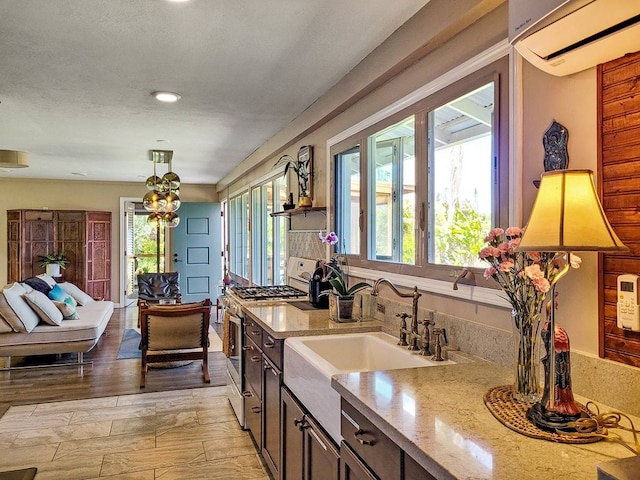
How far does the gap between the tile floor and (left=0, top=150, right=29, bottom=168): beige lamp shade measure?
11.8ft

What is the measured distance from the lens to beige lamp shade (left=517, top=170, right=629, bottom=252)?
115 cm

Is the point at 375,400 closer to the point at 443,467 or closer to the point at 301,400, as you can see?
the point at 443,467

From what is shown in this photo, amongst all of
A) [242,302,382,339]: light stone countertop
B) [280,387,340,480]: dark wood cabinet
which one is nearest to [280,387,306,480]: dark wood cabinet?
[280,387,340,480]: dark wood cabinet

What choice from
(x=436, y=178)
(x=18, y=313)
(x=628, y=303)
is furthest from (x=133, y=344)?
(x=628, y=303)

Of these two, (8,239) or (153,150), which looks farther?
(8,239)

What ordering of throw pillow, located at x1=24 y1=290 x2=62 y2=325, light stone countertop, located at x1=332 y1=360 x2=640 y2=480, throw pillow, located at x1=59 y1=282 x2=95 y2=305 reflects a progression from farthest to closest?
throw pillow, located at x1=59 y1=282 x2=95 y2=305 → throw pillow, located at x1=24 y1=290 x2=62 y2=325 → light stone countertop, located at x1=332 y1=360 x2=640 y2=480

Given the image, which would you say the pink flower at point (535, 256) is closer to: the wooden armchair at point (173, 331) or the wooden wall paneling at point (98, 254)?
the wooden armchair at point (173, 331)

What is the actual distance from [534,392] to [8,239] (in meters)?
9.43

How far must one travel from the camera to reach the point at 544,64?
4.84 feet

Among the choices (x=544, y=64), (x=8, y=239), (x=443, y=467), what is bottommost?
(x=443, y=467)

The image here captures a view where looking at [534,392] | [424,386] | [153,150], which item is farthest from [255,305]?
[153,150]

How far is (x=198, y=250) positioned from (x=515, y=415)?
28.2ft

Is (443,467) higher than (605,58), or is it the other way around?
(605,58)

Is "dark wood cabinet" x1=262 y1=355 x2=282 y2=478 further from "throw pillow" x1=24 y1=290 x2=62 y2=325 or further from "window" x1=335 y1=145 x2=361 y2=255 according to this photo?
"throw pillow" x1=24 y1=290 x2=62 y2=325
